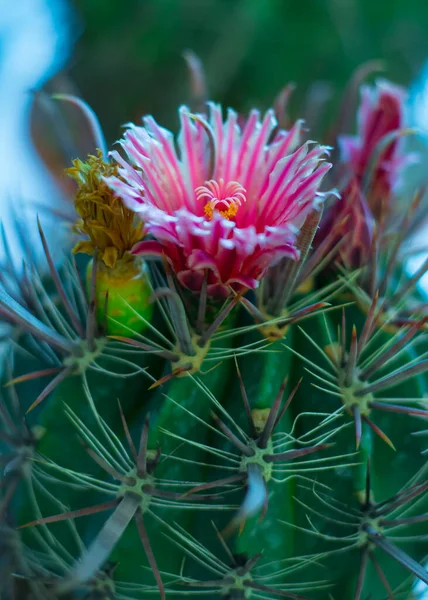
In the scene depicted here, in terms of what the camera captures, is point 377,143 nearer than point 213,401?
No

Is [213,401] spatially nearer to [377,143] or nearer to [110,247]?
[110,247]

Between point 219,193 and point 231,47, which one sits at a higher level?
point 231,47

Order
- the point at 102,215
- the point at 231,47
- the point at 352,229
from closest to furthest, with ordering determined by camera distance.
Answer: the point at 102,215 → the point at 352,229 → the point at 231,47

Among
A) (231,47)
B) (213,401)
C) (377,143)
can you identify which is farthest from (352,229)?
(231,47)

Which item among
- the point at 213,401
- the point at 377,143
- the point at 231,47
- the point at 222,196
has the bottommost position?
the point at 213,401

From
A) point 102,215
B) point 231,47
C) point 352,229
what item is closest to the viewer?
point 102,215

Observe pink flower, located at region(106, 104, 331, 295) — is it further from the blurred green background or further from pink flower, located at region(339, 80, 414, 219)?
the blurred green background

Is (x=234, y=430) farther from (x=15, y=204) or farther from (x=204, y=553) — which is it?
(x=15, y=204)
